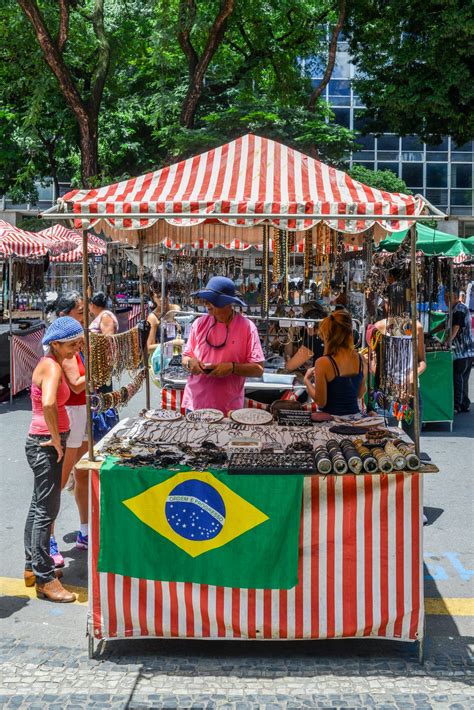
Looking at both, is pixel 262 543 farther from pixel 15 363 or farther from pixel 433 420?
pixel 15 363

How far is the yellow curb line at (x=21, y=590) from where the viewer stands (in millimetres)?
4930

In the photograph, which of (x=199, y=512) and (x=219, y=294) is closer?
(x=199, y=512)

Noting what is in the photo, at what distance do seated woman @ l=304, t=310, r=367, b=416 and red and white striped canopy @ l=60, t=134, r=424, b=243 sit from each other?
806 millimetres

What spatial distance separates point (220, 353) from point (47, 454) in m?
1.49

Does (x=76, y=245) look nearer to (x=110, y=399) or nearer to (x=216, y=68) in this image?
(x=216, y=68)

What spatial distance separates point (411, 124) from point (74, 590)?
10938 mm

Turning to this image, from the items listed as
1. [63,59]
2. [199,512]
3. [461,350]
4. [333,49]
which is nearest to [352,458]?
[199,512]

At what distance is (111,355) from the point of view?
5.71 m

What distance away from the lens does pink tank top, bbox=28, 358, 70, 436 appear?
4.75 m

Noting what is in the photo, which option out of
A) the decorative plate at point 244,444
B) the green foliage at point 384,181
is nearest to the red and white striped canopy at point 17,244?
the decorative plate at point 244,444

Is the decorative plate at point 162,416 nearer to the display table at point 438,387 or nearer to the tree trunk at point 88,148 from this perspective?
the display table at point 438,387

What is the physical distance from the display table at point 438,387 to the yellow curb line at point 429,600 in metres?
4.88

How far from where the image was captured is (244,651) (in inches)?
166

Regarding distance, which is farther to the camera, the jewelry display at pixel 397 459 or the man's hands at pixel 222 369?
the man's hands at pixel 222 369
